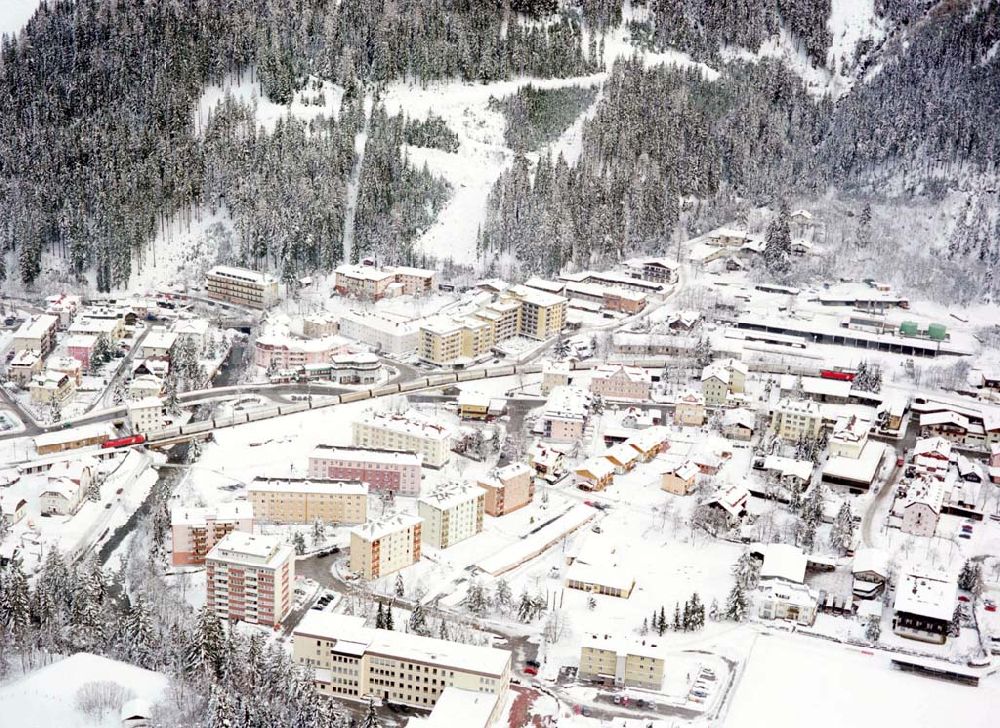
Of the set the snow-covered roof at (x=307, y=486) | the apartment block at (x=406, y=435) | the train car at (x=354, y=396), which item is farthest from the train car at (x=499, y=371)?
the snow-covered roof at (x=307, y=486)

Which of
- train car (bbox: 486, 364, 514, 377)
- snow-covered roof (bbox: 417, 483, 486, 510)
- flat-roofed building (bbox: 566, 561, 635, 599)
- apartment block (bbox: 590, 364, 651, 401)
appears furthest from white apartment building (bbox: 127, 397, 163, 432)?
flat-roofed building (bbox: 566, 561, 635, 599)

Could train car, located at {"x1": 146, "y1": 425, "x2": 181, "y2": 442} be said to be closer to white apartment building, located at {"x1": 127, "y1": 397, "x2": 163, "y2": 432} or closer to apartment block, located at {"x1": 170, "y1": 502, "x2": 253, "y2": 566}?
white apartment building, located at {"x1": 127, "y1": 397, "x2": 163, "y2": 432}

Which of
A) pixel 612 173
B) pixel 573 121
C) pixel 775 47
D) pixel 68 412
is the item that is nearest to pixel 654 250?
pixel 612 173

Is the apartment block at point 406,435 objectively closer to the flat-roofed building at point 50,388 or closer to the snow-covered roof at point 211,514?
the snow-covered roof at point 211,514

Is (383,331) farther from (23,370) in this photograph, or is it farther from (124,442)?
(23,370)

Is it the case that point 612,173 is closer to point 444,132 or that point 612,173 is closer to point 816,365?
point 444,132

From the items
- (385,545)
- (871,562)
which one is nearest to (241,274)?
(385,545)
